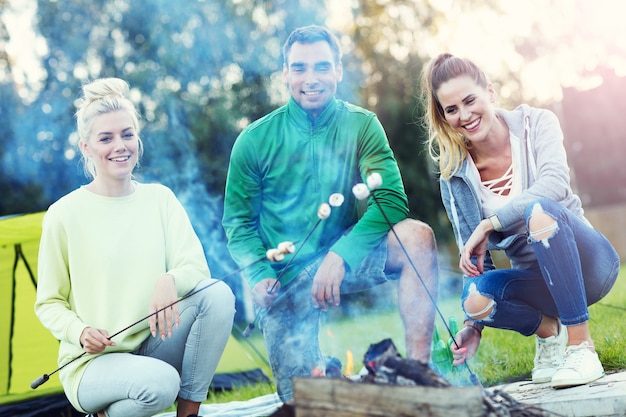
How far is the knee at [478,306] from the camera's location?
2756 mm

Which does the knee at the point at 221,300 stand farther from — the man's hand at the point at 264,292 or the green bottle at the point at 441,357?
the green bottle at the point at 441,357

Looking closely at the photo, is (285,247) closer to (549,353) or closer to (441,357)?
(441,357)

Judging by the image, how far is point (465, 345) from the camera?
110 inches

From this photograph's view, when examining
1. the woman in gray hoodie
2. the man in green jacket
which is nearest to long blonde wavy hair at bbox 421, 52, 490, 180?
the woman in gray hoodie

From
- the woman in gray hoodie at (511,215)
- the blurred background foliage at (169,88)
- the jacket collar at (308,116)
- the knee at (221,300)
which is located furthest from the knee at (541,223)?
the blurred background foliage at (169,88)

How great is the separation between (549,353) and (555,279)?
468mm

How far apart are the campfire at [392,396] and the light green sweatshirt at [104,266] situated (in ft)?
3.00

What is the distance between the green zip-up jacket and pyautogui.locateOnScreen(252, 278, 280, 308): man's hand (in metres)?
0.08

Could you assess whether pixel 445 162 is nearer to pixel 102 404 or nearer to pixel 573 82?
pixel 102 404

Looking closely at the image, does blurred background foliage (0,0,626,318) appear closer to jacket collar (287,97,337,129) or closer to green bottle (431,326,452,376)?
jacket collar (287,97,337,129)

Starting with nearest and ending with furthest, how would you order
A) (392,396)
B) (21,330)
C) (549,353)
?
(392,396) → (549,353) → (21,330)

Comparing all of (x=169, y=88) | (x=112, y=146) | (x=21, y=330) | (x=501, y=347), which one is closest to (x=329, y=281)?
(x=112, y=146)

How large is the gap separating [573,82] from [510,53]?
5.68ft

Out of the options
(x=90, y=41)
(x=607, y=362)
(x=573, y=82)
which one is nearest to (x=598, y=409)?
(x=607, y=362)
